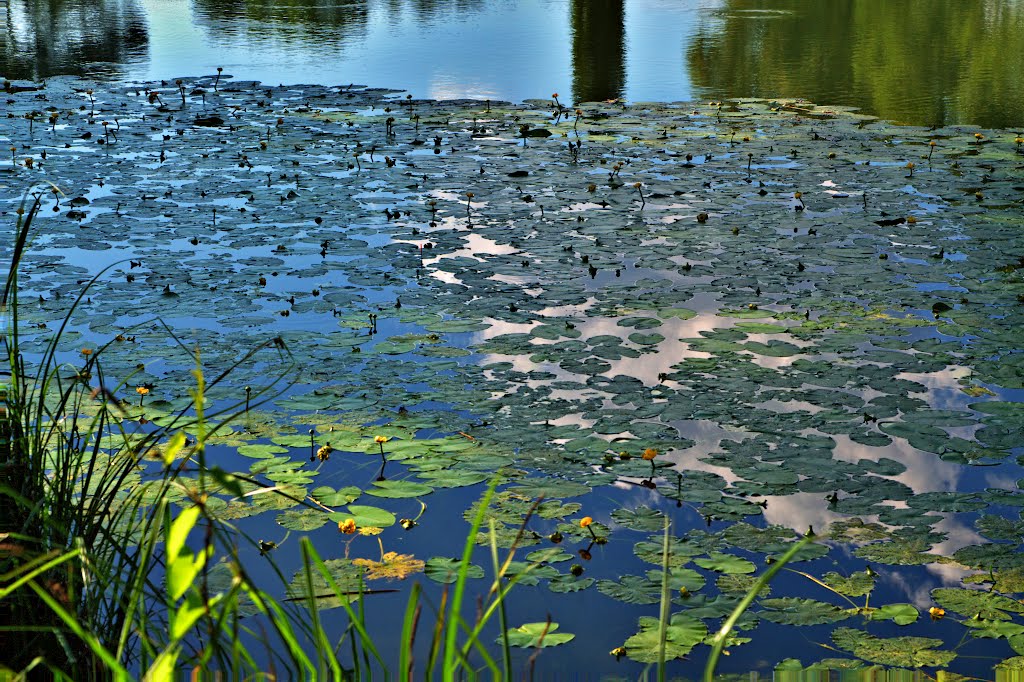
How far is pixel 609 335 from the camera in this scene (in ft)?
15.4

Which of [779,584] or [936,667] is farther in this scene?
[779,584]

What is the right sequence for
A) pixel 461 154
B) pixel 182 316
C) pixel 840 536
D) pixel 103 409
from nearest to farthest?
pixel 103 409 → pixel 840 536 → pixel 182 316 → pixel 461 154

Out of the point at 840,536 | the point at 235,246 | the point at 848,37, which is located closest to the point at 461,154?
the point at 235,246

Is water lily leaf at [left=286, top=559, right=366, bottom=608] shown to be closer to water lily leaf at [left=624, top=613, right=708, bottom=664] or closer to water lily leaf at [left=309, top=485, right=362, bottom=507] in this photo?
water lily leaf at [left=309, top=485, right=362, bottom=507]

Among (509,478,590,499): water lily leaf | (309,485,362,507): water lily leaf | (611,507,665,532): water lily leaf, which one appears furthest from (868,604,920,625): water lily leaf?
(309,485,362,507): water lily leaf

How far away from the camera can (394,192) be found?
7414mm

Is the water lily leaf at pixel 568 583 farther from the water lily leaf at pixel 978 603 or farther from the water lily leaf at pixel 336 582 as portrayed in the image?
the water lily leaf at pixel 978 603

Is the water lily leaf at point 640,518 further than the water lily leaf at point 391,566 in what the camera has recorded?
Yes

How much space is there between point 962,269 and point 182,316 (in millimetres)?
4028

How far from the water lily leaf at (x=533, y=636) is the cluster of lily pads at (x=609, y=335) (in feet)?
0.05

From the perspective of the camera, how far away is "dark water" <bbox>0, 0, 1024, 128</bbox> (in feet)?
40.3

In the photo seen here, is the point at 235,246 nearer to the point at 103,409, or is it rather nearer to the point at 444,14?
the point at 103,409

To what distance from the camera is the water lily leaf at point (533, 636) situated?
2.68 metres

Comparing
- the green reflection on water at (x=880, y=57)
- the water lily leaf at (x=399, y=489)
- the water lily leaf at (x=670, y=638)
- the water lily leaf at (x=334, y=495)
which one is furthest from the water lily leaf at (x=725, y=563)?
Result: the green reflection on water at (x=880, y=57)
